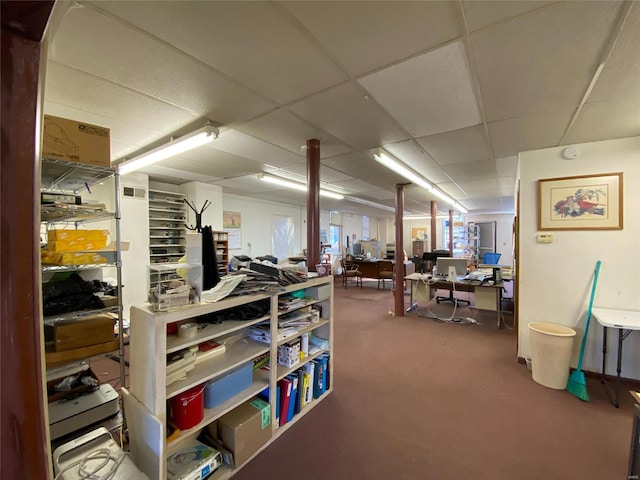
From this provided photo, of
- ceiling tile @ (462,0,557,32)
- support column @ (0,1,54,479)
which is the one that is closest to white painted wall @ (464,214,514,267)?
ceiling tile @ (462,0,557,32)

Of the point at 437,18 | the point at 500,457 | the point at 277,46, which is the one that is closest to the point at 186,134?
the point at 277,46

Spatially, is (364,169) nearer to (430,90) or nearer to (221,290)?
(430,90)

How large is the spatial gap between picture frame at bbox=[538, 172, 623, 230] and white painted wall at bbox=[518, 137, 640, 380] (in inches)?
2.3

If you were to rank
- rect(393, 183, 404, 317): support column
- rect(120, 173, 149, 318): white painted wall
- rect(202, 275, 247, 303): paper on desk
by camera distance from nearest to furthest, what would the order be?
rect(202, 275, 247, 303): paper on desk, rect(120, 173, 149, 318): white painted wall, rect(393, 183, 404, 317): support column

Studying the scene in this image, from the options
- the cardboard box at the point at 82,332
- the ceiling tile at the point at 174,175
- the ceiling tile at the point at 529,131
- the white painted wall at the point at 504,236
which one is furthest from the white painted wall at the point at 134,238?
the white painted wall at the point at 504,236

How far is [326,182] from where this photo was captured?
16.8 ft

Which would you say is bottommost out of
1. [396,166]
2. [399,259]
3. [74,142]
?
[399,259]

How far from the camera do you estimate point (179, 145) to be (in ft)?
9.08

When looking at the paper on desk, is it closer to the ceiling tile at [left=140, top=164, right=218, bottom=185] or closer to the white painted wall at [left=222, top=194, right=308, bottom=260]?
the ceiling tile at [left=140, top=164, right=218, bottom=185]

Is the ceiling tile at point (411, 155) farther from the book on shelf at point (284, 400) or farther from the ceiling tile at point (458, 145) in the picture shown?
the book on shelf at point (284, 400)

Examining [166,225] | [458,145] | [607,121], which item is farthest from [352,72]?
[166,225]

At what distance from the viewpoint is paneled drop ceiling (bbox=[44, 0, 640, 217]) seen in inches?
49.8

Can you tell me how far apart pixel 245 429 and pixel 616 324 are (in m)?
3.10

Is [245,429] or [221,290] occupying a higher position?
[221,290]
